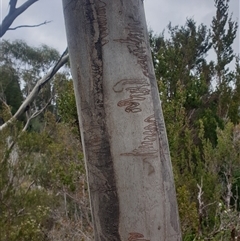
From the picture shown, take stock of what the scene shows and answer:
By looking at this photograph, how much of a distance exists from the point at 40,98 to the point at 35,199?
23.4 ft

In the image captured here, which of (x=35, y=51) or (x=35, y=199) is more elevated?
(x=35, y=51)

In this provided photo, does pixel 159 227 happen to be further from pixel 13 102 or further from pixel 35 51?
pixel 35 51

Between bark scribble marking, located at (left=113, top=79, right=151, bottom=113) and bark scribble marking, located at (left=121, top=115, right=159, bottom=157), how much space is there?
3 centimetres

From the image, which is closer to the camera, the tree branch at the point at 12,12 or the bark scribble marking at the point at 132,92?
the bark scribble marking at the point at 132,92

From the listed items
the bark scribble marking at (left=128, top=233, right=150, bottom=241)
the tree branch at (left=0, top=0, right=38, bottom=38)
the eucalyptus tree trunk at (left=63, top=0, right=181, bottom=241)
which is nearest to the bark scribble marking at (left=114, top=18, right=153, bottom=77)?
the eucalyptus tree trunk at (left=63, top=0, right=181, bottom=241)

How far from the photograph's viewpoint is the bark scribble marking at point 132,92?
478 mm

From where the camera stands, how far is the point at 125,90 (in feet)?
1.58

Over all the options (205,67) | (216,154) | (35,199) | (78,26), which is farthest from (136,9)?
(205,67)

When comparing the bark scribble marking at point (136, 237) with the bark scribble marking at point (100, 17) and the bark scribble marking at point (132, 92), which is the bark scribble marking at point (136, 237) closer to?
the bark scribble marking at point (132, 92)

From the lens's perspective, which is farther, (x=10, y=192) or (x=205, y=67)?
(x=205, y=67)

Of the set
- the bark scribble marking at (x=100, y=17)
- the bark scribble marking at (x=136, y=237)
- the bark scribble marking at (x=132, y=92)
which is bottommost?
the bark scribble marking at (x=136, y=237)

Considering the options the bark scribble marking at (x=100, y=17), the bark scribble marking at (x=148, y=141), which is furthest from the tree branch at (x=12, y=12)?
the bark scribble marking at (x=148, y=141)

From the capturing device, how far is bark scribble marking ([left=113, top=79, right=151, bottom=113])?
48 cm

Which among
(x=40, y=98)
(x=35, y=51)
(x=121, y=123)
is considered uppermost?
(x=35, y=51)
